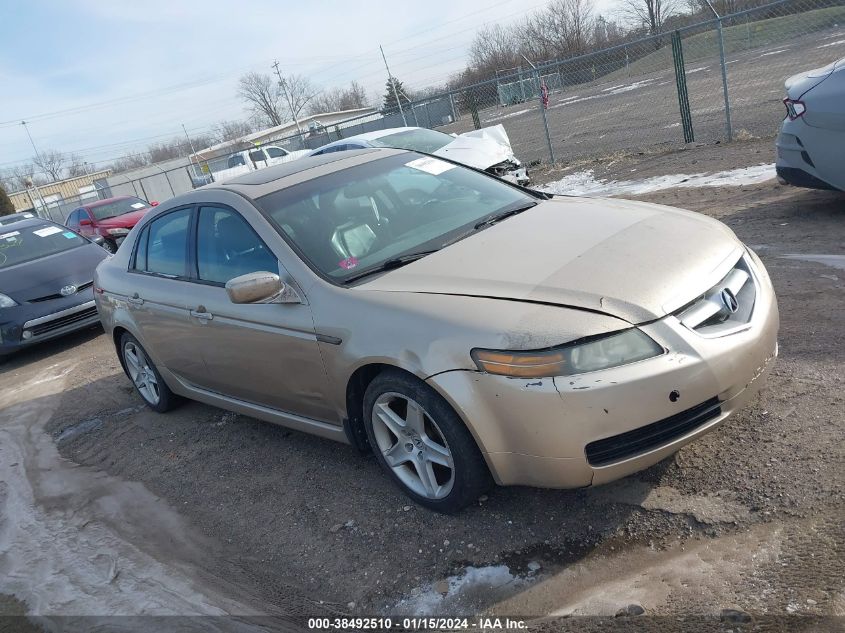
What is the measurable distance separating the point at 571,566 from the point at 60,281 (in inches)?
315

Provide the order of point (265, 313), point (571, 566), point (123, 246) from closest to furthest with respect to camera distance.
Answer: point (571, 566) → point (265, 313) → point (123, 246)

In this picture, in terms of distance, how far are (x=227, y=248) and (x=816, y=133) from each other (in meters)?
5.05

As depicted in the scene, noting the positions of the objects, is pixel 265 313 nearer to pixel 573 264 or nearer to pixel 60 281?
pixel 573 264

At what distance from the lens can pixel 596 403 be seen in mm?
2604

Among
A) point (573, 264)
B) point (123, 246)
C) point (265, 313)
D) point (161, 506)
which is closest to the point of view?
point (573, 264)

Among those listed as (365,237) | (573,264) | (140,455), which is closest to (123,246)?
(140,455)

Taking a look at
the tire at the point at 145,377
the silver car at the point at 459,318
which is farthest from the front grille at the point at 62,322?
the silver car at the point at 459,318

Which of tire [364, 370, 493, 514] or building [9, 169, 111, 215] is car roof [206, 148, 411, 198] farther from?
building [9, 169, 111, 215]

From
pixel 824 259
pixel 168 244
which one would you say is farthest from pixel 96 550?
pixel 824 259

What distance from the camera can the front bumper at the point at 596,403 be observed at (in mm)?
2615

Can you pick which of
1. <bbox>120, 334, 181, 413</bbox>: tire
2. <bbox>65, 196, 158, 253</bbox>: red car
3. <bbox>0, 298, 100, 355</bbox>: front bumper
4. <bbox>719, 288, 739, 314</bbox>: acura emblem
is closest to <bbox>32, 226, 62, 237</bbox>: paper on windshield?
<bbox>0, 298, 100, 355</bbox>: front bumper

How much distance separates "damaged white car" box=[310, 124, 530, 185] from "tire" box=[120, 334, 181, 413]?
5.40 metres

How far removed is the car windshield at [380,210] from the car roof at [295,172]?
79 mm

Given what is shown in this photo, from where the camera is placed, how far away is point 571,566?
276 centimetres
